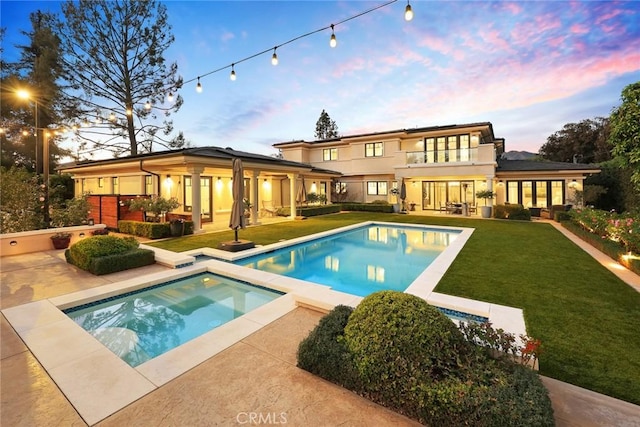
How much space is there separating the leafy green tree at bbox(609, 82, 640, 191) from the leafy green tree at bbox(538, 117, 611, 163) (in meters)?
36.1

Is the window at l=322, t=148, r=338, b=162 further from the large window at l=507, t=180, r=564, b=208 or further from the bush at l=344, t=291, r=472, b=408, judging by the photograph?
the bush at l=344, t=291, r=472, b=408

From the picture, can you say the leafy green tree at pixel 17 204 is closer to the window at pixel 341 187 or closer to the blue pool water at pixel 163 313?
the blue pool water at pixel 163 313

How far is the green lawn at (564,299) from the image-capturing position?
3301 mm

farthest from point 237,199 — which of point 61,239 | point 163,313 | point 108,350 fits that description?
point 108,350

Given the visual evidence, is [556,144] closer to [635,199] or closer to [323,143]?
[635,199]

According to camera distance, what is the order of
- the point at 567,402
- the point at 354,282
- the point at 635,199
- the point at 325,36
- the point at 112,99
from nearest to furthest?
1. the point at 567,402
2. the point at 354,282
3. the point at 325,36
4. the point at 635,199
5. the point at 112,99

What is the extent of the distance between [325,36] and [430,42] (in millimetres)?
5814

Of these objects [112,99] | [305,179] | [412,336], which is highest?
[112,99]

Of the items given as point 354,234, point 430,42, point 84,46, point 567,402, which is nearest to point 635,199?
point 430,42

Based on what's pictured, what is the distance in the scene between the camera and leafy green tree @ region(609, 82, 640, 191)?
586 centimetres

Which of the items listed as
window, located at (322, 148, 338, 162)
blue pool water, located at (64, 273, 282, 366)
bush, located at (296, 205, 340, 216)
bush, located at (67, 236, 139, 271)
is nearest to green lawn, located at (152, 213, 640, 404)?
bush, located at (67, 236, 139, 271)

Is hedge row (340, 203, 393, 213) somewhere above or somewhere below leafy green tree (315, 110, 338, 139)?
below

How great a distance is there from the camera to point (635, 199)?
46.9 feet

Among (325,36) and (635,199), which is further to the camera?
(635,199)
